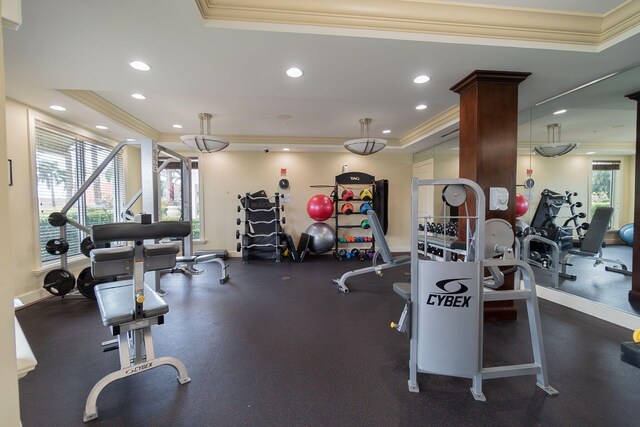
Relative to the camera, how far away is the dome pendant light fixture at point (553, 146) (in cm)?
385

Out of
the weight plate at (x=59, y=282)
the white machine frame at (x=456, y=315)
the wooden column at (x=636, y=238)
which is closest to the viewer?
the white machine frame at (x=456, y=315)

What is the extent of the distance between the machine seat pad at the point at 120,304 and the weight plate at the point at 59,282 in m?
2.16

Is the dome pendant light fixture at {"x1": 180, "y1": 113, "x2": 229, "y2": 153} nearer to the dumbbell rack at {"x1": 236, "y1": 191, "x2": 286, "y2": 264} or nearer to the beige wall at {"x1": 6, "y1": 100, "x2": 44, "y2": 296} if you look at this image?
the dumbbell rack at {"x1": 236, "y1": 191, "x2": 286, "y2": 264}

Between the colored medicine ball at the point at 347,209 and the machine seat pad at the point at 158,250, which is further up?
the colored medicine ball at the point at 347,209

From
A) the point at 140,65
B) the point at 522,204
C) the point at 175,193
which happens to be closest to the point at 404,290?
the point at 140,65

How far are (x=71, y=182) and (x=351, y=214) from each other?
18.2 ft

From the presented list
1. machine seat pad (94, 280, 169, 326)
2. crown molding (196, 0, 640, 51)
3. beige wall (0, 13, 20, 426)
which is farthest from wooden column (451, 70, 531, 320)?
beige wall (0, 13, 20, 426)

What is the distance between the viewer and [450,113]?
435cm

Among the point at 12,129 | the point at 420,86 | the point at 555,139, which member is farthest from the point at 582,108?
the point at 12,129

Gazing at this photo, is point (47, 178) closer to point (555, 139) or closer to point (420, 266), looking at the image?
point (420, 266)

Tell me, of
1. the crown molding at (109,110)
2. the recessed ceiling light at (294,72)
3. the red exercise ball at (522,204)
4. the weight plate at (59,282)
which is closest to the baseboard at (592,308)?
the red exercise ball at (522,204)

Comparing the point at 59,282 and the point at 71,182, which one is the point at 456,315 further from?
the point at 71,182

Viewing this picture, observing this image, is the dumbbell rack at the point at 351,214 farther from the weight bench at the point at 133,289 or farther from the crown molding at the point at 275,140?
the weight bench at the point at 133,289

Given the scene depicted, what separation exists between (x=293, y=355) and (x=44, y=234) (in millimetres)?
4212
